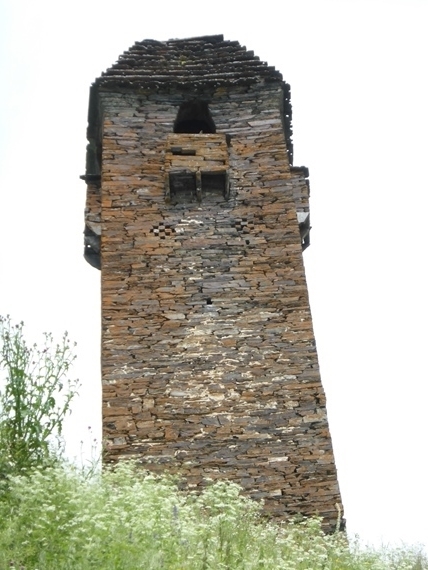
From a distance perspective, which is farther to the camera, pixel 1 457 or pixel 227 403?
pixel 227 403

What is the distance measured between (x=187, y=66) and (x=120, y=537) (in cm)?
877

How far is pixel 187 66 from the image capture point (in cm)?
1209

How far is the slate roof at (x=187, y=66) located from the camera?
1152 centimetres

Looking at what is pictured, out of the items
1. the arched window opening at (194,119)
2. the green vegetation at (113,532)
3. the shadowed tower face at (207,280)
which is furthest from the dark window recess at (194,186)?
the green vegetation at (113,532)

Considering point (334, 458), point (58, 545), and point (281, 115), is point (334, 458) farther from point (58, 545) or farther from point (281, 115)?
point (281, 115)

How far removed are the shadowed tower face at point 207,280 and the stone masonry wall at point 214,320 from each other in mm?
16

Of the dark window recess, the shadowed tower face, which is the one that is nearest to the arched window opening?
the shadowed tower face

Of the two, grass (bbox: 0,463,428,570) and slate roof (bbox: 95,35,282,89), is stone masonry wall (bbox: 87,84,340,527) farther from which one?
grass (bbox: 0,463,428,570)

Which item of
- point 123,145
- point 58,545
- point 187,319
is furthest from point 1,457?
point 123,145

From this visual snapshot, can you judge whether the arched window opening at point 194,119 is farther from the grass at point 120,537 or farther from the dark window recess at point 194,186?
the grass at point 120,537

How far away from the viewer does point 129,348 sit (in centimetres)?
912

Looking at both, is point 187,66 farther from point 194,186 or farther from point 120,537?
point 120,537

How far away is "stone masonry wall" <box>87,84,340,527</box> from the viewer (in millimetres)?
8438

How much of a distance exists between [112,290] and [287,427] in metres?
2.76
